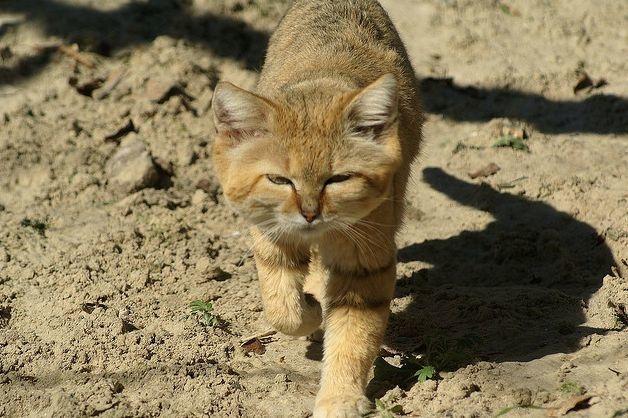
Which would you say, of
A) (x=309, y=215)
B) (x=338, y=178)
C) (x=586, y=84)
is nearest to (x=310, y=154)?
(x=338, y=178)

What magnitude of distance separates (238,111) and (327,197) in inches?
23.4

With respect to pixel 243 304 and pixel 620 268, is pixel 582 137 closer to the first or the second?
pixel 620 268

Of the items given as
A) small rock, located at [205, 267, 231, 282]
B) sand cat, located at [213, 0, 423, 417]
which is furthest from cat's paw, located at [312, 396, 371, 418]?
small rock, located at [205, 267, 231, 282]

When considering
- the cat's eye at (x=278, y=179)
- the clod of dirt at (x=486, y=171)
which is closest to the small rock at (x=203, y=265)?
the cat's eye at (x=278, y=179)

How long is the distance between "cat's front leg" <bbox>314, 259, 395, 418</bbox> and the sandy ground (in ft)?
0.70

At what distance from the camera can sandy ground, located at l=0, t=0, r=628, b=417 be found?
412 cm

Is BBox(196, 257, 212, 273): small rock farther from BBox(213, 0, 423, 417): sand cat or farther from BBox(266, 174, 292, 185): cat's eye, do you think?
BBox(266, 174, 292, 185): cat's eye

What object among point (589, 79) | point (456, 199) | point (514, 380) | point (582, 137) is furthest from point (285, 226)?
point (589, 79)

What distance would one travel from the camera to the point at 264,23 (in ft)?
27.5

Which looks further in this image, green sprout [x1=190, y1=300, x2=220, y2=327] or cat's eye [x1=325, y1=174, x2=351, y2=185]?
green sprout [x1=190, y1=300, x2=220, y2=327]

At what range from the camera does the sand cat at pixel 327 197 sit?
3.84 m

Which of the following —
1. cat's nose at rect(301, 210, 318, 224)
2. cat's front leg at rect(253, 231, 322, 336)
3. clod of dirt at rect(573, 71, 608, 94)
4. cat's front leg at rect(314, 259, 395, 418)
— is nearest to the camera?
cat's nose at rect(301, 210, 318, 224)

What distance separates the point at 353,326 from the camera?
161 inches

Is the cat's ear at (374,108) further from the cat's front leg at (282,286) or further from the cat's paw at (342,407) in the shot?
the cat's paw at (342,407)
